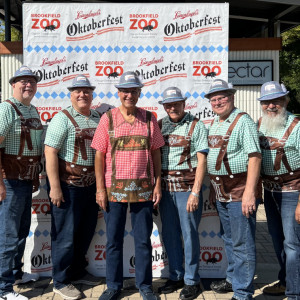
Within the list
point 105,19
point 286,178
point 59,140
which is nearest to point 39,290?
point 59,140

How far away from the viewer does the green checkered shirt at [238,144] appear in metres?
3.36

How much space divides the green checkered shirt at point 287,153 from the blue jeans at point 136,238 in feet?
3.72

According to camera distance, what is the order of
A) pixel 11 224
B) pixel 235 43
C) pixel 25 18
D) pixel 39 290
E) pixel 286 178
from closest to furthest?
1. pixel 286 178
2. pixel 11 224
3. pixel 39 290
4. pixel 25 18
5. pixel 235 43

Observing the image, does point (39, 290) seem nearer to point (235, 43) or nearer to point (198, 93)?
point (198, 93)

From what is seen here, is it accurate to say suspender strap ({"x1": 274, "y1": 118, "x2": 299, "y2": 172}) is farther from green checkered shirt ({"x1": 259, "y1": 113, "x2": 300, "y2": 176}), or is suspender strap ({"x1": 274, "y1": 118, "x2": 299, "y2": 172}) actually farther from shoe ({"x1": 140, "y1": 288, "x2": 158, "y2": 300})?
shoe ({"x1": 140, "y1": 288, "x2": 158, "y2": 300})

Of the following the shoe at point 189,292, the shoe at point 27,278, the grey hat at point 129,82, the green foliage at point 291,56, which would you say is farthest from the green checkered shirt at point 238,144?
the green foliage at point 291,56

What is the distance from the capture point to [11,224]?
366 cm

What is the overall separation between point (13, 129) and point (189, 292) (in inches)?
91.7

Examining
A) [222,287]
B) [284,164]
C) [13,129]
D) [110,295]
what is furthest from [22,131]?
[222,287]

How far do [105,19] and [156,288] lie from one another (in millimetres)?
3035

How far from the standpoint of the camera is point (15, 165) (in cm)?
370

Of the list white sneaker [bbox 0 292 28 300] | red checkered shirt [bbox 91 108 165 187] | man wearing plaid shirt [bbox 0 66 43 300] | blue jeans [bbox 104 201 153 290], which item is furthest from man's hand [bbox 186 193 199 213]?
white sneaker [bbox 0 292 28 300]

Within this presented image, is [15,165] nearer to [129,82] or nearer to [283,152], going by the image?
[129,82]

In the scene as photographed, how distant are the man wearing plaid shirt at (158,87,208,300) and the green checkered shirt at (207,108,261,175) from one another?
0.72 feet
